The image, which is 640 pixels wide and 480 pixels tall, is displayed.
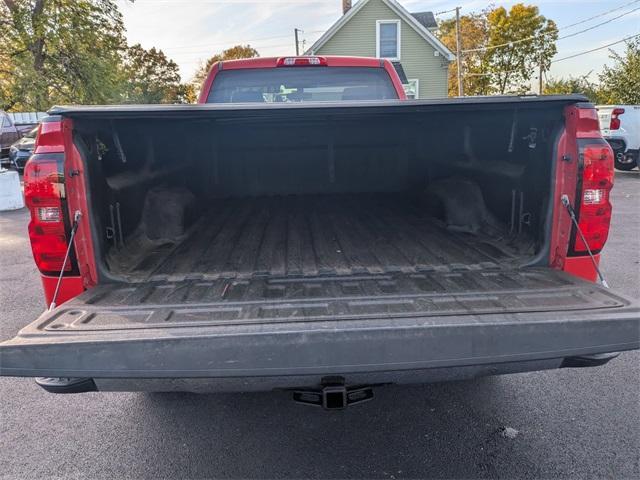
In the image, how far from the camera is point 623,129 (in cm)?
1384

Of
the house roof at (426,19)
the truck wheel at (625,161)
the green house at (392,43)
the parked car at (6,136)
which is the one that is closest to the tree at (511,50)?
the house roof at (426,19)

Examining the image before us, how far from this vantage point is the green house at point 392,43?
2488 centimetres

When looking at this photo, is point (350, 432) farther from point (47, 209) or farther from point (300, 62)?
point (300, 62)

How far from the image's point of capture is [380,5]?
24.9 metres

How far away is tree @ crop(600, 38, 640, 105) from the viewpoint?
2064cm

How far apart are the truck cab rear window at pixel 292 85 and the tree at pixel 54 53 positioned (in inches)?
942

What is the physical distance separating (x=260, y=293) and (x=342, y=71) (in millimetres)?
2873

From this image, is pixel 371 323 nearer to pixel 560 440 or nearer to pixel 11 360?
pixel 11 360

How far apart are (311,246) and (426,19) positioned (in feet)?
103

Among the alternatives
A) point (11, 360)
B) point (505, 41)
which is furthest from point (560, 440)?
point (505, 41)

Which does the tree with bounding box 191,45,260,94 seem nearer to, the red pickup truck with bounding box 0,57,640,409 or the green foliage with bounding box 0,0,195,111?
the green foliage with bounding box 0,0,195,111

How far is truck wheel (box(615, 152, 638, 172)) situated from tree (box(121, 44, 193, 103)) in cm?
3714

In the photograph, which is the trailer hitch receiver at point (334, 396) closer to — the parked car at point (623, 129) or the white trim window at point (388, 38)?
the parked car at point (623, 129)

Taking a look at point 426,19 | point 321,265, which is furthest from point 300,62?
point 426,19
